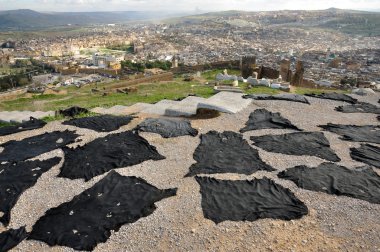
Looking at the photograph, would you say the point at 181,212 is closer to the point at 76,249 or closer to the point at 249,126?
the point at 76,249

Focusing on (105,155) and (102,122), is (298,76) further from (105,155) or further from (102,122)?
(105,155)

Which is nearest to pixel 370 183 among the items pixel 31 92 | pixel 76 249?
pixel 76 249

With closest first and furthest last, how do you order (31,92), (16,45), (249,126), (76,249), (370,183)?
(76,249) → (370,183) → (249,126) → (31,92) → (16,45)

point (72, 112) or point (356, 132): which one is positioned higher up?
point (356, 132)

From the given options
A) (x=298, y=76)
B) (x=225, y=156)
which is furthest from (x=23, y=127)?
(x=298, y=76)

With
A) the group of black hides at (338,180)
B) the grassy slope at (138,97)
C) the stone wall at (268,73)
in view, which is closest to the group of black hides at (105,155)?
the group of black hides at (338,180)

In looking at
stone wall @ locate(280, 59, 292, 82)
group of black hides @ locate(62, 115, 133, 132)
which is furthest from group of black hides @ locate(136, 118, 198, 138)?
stone wall @ locate(280, 59, 292, 82)

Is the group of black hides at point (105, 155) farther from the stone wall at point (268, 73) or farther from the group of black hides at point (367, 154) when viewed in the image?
the stone wall at point (268, 73)
